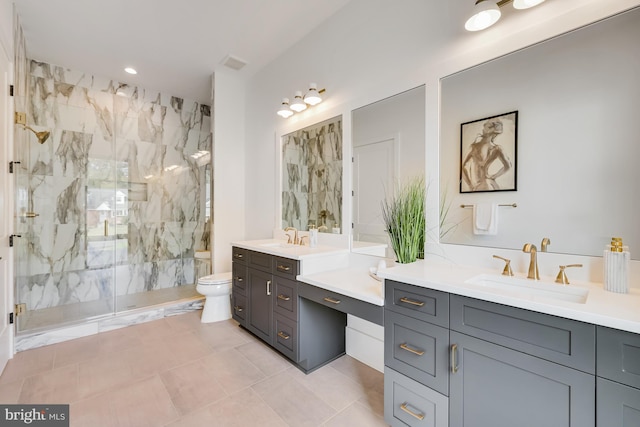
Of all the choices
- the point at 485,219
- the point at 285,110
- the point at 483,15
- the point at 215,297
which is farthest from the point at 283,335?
Answer: the point at 483,15

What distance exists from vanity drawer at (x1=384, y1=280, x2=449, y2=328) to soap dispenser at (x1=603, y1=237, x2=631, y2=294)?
64cm

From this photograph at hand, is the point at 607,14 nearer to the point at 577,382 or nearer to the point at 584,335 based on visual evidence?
the point at 584,335

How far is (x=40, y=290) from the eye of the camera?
3256mm

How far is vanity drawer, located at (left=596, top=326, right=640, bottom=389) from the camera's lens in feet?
2.79

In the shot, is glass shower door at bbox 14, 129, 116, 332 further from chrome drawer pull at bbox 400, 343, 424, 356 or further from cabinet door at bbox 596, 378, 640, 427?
cabinet door at bbox 596, 378, 640, 427

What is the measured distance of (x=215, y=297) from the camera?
305 cm

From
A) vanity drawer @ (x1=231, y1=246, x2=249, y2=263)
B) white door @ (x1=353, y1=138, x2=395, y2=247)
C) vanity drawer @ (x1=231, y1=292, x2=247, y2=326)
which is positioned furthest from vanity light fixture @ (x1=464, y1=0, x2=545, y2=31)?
vanity drawer @ (x1=231, y1=292, x2=247, y2=326)

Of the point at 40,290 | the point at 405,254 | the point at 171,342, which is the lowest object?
the point at 171,342

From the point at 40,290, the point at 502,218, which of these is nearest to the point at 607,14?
the point at 502,218

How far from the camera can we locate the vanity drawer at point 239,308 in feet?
8.83

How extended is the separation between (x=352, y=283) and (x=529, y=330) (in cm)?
99

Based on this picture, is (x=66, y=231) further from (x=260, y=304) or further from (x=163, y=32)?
(x=260, y=304)

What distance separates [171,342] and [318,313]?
1.44 meters

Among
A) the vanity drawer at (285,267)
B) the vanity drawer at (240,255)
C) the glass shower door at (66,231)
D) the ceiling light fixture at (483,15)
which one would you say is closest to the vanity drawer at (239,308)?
the vanity drawer at (240,255)
